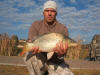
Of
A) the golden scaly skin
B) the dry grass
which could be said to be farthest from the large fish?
the dry grass

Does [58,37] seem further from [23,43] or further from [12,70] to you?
[12,70]

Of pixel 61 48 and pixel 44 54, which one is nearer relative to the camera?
pixel 61 48

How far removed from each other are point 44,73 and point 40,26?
1088mm

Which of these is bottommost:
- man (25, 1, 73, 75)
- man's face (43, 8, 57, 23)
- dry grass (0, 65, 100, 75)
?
dry grass (0, 65, 100, 75)

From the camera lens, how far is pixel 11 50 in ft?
35.5

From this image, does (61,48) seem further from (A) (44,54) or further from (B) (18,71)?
(B) (18,71)

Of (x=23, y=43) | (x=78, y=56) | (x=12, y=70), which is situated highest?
(x=23, y=43)

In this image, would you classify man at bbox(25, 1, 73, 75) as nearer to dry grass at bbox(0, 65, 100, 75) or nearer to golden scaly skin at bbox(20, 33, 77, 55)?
golden scaly skin at bbox(20, 33, 77, 55)

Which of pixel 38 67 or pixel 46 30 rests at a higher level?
pixel 46 30

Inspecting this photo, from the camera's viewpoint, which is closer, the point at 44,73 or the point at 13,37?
the point at 44,73

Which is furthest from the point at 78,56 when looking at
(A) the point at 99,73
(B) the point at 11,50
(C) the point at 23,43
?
(C) the point at 23,43

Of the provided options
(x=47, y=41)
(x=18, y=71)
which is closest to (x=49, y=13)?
(x=47, y=41)

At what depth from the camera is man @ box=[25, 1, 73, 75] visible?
4066 millimetres

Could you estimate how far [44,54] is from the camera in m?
4.20
